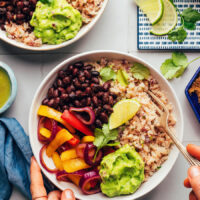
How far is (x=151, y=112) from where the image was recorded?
6.65 feet

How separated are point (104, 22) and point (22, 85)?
786 millimetres

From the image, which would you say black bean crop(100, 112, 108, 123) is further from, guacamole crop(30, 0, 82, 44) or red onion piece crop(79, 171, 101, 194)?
guacamole crop(30, 0, 82, 44)

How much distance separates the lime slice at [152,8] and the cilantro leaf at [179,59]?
11.4 inches

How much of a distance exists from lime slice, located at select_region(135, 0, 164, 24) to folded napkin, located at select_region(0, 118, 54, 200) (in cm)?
125

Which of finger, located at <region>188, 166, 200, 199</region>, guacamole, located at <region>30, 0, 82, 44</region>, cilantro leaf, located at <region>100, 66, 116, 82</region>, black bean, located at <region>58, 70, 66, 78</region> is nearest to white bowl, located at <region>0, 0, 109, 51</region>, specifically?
guacamole, located at <region>30, 0, 82, 44</region>

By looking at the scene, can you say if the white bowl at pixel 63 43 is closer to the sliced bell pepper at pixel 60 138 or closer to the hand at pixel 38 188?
the sliced bell pepper at pixel 60 138

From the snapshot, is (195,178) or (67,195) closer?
(195,178)

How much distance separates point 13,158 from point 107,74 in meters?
0.91

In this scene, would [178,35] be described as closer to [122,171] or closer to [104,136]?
[104,136]

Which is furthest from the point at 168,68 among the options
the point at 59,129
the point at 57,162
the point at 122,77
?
the point at 57,162

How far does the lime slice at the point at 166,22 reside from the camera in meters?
2.20

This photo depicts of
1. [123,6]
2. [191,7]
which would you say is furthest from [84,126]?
[191,7]

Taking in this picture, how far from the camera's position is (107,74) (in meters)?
2.05

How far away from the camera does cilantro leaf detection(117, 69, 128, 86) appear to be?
6.77ft
